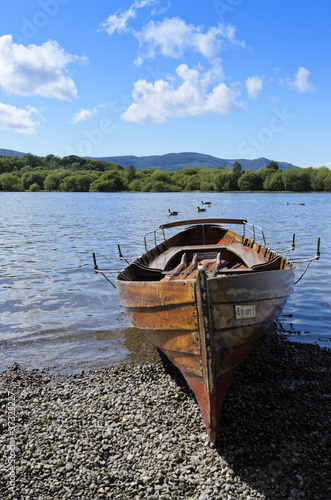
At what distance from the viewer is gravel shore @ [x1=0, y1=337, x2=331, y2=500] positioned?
4.81 metres

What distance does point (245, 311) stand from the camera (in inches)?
229

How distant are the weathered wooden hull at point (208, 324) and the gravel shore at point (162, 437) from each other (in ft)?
1.82

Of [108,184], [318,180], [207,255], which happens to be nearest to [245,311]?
[207,255]

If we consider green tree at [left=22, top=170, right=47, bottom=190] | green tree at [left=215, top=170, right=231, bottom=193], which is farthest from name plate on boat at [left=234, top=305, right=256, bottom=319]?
green tree at [left=22, top=170, right=47, bottom=190]

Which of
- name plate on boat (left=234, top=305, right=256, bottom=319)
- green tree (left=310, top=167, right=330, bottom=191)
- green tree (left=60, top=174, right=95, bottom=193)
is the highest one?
green tree (left=60, top=174, right=95, bottom=193)

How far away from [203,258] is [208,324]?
6908mm

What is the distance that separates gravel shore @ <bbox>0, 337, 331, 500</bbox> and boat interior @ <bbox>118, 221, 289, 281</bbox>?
88.5 inches

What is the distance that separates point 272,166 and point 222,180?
41931 millimetres

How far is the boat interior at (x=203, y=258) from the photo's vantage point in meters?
9.17

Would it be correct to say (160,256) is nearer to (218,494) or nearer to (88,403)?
(88,403)

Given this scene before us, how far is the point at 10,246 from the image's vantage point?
2578 centimetres

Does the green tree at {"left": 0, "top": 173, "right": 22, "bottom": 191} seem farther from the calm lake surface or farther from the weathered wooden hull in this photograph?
the weathered wooden hull

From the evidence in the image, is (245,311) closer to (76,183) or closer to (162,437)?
(162,437)

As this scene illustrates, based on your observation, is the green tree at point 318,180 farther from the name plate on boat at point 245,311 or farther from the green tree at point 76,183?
the name plate on boat at point 245,311
